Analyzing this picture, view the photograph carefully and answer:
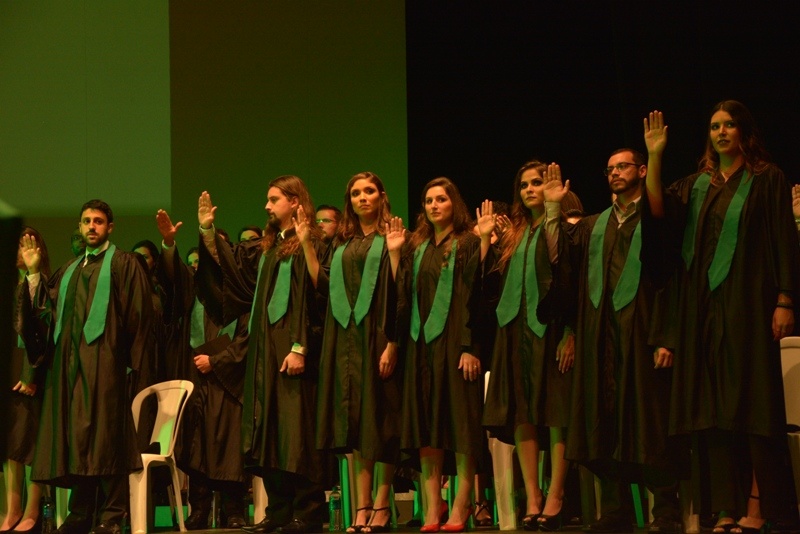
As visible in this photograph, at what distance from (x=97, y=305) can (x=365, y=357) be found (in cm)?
153

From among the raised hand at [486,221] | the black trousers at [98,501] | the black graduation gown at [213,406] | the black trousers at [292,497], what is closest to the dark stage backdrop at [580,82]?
the raised hand at [486,221]

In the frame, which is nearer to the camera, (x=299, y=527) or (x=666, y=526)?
(x=666, y=526)

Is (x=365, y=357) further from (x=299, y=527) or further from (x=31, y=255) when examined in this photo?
(x=31, y=255)

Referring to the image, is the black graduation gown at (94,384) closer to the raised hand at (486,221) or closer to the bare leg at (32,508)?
the bare leg at (32,508)

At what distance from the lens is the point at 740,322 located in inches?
160

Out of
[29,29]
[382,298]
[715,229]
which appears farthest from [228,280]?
[29,29]

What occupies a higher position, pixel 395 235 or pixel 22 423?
pixel 395 235

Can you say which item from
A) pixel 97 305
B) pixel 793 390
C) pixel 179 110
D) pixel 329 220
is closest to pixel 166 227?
pixel 97 305

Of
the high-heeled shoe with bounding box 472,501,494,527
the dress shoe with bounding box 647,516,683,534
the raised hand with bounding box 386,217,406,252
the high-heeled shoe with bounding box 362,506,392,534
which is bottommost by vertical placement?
the high-heeled shoe with bounding box 472,501,494,527

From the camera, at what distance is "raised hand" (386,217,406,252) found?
16.9ft

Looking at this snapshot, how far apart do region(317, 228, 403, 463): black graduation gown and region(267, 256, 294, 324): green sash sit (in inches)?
10.1

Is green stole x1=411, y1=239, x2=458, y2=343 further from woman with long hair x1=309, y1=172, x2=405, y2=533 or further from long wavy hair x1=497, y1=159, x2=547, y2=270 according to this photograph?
long wavy hair x1=497, y1=159, x2=547, y2=270

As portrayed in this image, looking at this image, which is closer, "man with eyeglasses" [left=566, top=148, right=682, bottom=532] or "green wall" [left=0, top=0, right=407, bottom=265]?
"man with eyeglasses" [left=566, top=148, right=682, bottom=532]

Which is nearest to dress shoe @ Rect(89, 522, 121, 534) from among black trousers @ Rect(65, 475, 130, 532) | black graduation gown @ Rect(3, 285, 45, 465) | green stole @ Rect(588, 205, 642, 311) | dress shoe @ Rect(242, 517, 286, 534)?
black trousers @ Rect(65, 475, 130, 532)
